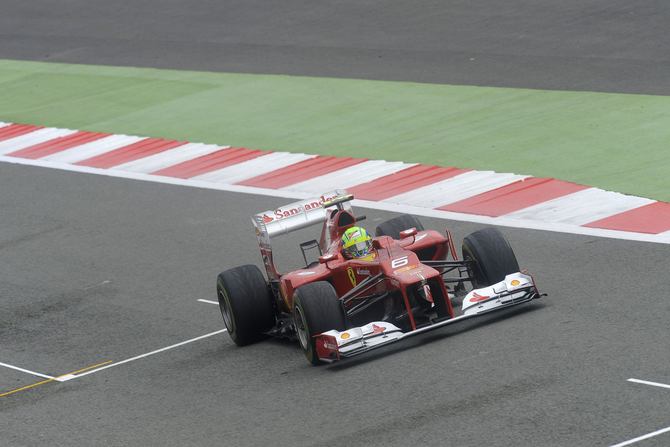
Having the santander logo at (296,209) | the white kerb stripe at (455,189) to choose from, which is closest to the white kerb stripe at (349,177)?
the white kerb stripe at (455,189)

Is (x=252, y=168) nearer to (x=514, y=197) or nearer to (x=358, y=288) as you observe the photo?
(x=514, y=197)

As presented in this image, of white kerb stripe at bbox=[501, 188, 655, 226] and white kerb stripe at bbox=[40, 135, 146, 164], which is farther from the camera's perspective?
white kerb stripe at bbox=[40, 135, 146, 164]

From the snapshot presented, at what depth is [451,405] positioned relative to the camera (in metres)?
7.94

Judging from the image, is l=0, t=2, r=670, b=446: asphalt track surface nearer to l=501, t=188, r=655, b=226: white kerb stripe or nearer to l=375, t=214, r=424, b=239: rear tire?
l=501, t=188, r=655, b=226: white kerb stripe

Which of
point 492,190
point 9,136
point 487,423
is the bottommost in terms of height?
point 487,423

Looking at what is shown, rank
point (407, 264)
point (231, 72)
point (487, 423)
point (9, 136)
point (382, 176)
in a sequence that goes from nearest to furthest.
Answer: point (487, 423), point (407, 264), point (382, 176), point (9, 136), point (231, 72)

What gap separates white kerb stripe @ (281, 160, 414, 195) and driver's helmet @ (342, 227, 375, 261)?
18.4 feet

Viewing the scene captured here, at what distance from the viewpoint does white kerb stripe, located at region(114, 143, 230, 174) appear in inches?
736

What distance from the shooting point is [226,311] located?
34.5ft

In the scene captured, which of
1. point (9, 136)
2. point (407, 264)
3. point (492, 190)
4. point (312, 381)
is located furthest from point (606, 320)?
point (9, 136)

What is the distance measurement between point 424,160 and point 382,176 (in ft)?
2.97

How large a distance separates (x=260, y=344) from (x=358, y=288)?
1.35 m

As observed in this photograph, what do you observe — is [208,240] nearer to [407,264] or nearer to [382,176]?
[382,176]

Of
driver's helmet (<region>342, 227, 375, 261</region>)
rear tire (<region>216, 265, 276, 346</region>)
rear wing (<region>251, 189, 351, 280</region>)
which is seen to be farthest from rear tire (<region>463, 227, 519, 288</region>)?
rear tire (<region>216, 265, 276, 346</region>)
